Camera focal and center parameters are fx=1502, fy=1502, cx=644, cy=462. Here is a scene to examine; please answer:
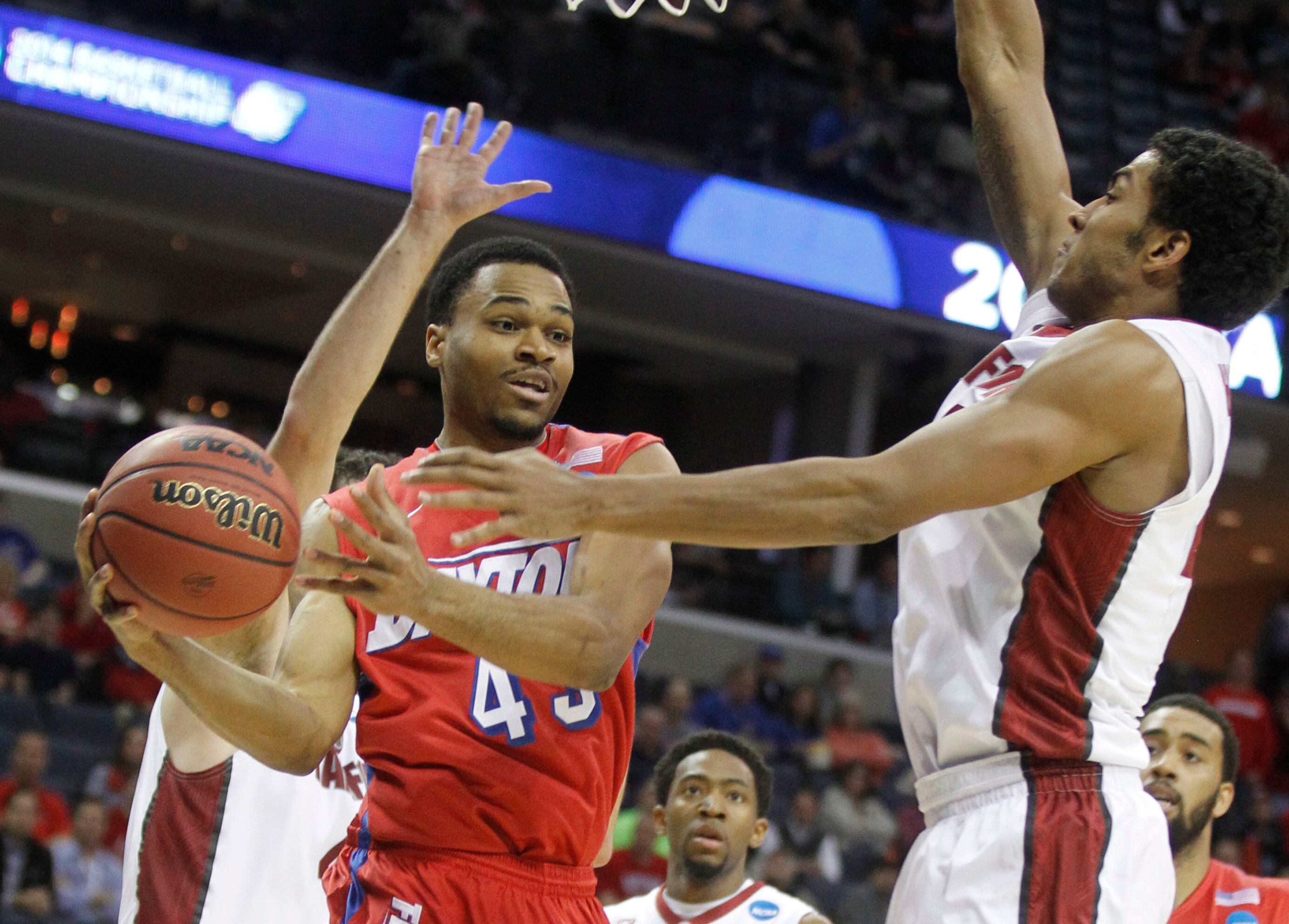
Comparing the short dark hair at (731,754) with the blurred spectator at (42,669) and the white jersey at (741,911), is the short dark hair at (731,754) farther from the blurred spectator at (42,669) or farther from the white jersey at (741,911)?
the blurred spectator at (42,669)

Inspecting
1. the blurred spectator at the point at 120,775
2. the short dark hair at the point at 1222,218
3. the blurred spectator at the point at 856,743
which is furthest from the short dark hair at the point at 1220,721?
the blurred spectator at the point at 856,743

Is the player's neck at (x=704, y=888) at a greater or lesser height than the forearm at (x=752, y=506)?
lesser

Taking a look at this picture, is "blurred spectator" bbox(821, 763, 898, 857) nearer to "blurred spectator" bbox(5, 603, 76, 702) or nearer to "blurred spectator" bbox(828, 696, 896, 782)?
"blurred spectator" bbox(828, 696, 896, 782)

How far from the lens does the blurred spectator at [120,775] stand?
7957mm

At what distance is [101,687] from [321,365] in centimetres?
691

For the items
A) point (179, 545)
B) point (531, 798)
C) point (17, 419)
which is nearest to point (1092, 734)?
point (531, 798)

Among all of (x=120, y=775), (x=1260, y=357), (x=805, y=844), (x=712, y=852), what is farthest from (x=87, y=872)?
(x=1260, y=357)

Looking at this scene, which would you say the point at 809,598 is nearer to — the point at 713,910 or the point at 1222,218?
the point at 713,910

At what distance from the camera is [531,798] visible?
2.54 metres

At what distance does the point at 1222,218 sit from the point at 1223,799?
252 cm

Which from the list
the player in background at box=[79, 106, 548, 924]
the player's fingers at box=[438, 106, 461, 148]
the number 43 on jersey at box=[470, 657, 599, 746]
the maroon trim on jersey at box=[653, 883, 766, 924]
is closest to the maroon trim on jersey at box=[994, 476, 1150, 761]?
the number 43 on jersey at box=[470, 657, 599, 746]

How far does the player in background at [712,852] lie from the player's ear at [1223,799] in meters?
1.22

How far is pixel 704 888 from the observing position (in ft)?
14.8

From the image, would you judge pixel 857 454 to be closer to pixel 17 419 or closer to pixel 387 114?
pixel 387 114
